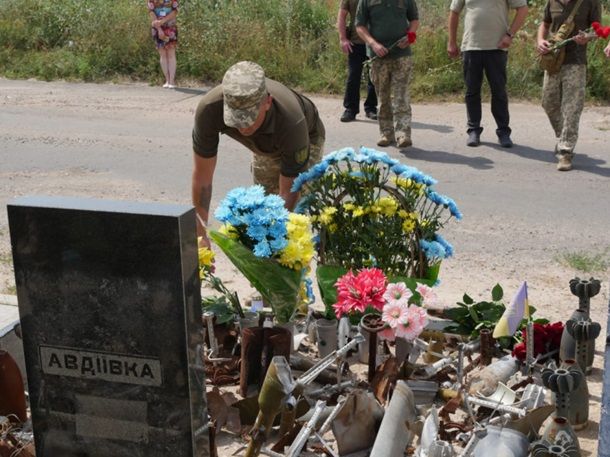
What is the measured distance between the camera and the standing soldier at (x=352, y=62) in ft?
36.7

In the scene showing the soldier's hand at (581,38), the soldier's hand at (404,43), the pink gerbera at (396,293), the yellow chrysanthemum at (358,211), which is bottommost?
the pink gerbera at (396,293)

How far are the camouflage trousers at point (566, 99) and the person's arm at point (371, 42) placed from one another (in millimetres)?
1564

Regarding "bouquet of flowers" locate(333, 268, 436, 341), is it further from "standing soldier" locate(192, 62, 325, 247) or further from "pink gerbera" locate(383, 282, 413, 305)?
"standing soldier" locate(192, 62, 325, 247)

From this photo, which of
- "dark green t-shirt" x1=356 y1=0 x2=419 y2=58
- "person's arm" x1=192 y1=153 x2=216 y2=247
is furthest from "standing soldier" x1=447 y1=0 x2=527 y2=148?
"person's arm" x1=192 y1=153 x2=216 y2=247

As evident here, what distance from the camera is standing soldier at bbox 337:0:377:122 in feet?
36.7

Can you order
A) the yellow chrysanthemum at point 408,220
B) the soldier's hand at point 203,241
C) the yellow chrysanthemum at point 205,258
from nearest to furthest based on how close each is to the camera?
the yellow chrysanthemum at point 205,258 → the yellow chrysanthemum at point 408,220 → the soldier's hand at point 203,241

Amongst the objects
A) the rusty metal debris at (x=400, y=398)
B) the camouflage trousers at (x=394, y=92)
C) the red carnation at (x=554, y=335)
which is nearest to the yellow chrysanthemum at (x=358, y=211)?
the rusty metal debris at (x=400, y=398)

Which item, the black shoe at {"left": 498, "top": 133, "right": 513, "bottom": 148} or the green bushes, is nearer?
the black shoe at {"left": 498, "top": 133, "right": 513, "bottom": 148}

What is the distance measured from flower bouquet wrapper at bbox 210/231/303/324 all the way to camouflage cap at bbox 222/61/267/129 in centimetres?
82

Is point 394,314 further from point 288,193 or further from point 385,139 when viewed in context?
point 385,139

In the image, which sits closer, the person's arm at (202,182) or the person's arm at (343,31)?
the person's arm at (202,182)

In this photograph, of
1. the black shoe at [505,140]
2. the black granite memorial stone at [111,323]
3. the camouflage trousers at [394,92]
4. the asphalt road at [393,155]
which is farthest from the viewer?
the black shoe at [505,140]

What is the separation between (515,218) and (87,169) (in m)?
3.97

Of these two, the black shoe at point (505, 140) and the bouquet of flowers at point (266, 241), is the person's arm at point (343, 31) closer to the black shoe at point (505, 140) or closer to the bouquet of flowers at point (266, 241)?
the black shoe at point (505, 140)
